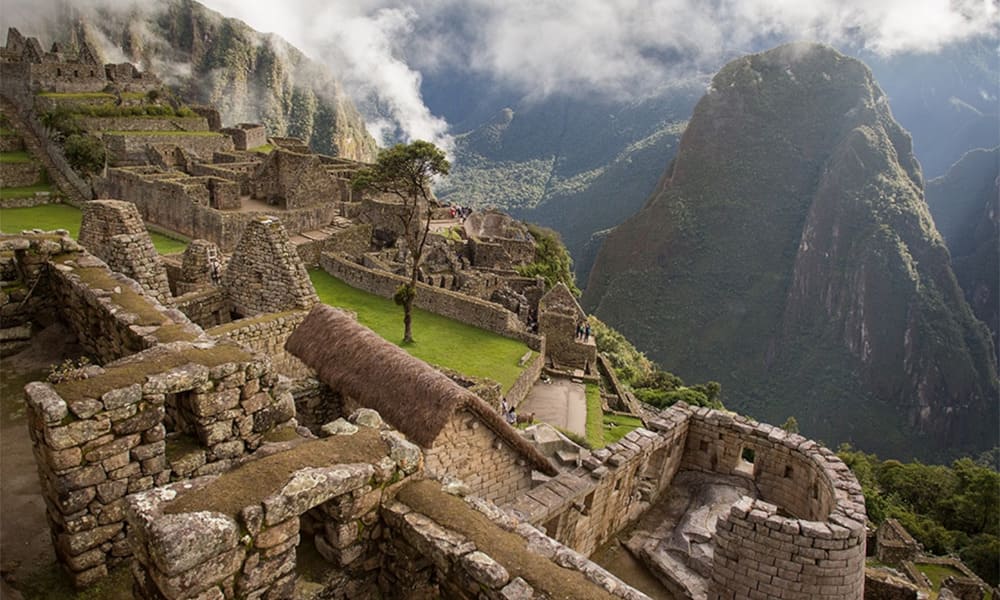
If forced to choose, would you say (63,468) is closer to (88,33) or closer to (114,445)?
(114,445)

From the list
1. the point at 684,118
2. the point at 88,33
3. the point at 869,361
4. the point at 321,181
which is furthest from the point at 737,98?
the point at 321,181

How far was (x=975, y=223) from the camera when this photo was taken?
502 ft

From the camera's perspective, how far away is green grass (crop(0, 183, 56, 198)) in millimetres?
28281

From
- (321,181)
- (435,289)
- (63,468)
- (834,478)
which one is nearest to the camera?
(63,468)

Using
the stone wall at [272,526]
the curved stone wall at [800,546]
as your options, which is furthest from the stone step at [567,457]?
the stone wall at [272,526]

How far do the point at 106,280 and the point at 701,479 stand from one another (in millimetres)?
8368

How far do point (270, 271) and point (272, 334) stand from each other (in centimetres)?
118

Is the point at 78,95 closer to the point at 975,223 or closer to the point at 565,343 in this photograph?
the point at 565,343

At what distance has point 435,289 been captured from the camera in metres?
25.1

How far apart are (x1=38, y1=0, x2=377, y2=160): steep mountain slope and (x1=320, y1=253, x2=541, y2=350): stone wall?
8428 cm

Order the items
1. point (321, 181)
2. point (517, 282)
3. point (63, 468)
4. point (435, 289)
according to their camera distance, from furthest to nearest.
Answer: point (517, 282), point (321, 181), point (435, 289), point (63, 468)

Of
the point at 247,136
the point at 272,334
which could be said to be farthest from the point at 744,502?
the point at 247,136

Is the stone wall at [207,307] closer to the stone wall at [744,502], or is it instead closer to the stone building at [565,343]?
the stone wall at [744,502]

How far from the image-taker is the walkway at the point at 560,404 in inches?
815
